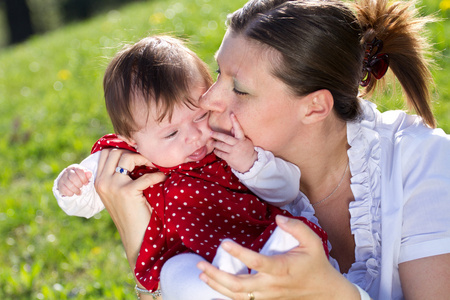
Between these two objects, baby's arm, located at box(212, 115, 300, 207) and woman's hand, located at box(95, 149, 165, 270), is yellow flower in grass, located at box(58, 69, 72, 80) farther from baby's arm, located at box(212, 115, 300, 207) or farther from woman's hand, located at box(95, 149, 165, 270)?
baby's arm, located at box(212, 115, 300, 207)

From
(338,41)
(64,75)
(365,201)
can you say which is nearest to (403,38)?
(338,41)

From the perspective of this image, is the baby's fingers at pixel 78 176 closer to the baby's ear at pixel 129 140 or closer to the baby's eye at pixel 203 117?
the baby's ear at pixel 129 140

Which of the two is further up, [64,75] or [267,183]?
[267,183]

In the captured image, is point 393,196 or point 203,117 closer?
point 393,196

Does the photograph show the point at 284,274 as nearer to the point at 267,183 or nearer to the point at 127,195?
the point at 267,183

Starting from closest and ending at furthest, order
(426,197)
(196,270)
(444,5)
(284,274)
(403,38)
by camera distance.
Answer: (284,274) < (196,270) < (426,197) < (403,38) < (444,5)

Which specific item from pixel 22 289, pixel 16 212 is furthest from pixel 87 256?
pixel 16 212

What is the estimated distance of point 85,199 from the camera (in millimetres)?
2680

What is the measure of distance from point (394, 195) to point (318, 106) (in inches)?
19.2

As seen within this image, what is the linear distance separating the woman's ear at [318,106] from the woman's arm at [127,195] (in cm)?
72

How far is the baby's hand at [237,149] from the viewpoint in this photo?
2.32 meters

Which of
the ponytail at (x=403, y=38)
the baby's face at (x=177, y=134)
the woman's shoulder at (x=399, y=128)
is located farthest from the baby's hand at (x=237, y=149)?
the ponytail at (x=403, y=38)

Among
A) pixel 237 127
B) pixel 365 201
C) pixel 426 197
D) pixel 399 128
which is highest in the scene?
pixel 237 127

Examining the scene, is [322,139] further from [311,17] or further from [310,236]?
[310,236]
